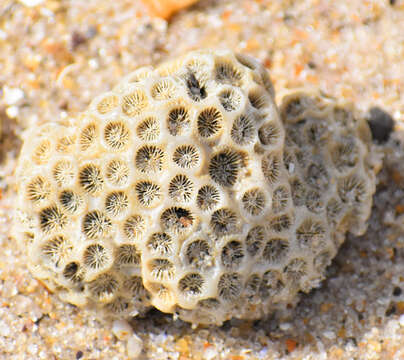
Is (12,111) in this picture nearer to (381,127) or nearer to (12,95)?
(12,95)

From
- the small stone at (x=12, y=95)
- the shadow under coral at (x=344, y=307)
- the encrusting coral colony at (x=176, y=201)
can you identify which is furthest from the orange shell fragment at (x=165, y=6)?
the shadow under coral at (x=344, y=307)

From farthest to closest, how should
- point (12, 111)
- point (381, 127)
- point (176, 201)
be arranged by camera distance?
point (12, 111) < point (381, 127) < point (176, 201)

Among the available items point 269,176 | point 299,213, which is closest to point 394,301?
point 299,213

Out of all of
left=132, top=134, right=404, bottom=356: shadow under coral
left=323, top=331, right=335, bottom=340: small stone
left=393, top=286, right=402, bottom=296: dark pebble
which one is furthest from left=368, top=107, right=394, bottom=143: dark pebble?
left=323, top=331, right=335, bottom=340: small stone

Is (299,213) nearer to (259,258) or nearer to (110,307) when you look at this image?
(259,258)

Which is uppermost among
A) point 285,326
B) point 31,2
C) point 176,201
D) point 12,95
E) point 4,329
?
point 31,2

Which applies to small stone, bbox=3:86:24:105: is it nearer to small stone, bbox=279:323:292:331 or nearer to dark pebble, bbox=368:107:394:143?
small stone, bbox=279:323:292:331

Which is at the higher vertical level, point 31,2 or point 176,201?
point 31,2

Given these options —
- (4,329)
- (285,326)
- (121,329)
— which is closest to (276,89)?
(285,326)
